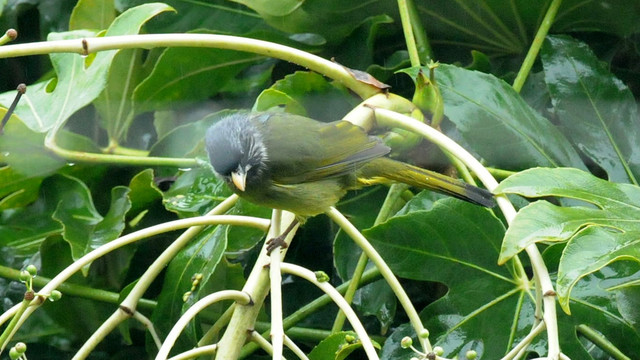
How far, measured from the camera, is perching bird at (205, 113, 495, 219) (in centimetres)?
185

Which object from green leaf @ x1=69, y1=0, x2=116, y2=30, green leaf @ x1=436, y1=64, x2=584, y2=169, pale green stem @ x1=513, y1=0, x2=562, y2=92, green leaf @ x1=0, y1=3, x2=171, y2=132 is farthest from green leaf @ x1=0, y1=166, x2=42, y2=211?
pale green stem @ x1=513, y1=0, x2=562, y2=92

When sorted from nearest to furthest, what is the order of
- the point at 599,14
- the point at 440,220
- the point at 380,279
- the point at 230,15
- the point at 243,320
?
the point at 243,320 → the point at 440,220 → the point at 380,279 → the point at 599,14 → the point at 230,15

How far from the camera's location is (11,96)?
1.99m

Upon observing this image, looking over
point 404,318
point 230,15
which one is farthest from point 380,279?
point 230,15

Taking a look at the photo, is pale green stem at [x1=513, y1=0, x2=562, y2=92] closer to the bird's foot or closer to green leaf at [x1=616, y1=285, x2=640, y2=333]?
green leaf at [x1=616, y1=285, x2=640, y2=333]

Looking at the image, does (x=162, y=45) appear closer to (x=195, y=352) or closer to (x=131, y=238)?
(x=131, y=238)

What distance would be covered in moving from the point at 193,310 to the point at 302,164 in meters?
0.86

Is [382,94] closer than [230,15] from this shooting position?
Yes

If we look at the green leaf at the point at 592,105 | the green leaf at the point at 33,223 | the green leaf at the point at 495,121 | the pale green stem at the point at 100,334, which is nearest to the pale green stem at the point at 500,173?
the green leaf at the point at 495,121

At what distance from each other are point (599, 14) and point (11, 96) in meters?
1.37

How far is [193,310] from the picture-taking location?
1279 mm

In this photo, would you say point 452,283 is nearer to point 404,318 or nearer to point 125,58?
point 404,318

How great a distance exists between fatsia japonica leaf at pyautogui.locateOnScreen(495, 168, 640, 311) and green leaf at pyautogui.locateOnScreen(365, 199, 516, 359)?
28cm

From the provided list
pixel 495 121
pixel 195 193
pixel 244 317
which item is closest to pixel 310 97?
pixel 195 193
